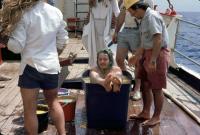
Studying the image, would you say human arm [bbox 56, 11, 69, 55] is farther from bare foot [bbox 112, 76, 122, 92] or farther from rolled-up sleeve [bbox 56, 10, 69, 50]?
bare foot [bbox 112, 76, 122, 92]

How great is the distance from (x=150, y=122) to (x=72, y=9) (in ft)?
29.2

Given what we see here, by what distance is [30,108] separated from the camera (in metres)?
3.46

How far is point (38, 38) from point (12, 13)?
272mm

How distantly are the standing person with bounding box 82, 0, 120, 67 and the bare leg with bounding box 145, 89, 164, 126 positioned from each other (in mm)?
1823

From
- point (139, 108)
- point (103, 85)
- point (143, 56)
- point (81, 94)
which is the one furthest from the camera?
point (81, 94)

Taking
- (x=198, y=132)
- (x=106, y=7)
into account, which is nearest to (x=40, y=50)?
(x=198, y=132)

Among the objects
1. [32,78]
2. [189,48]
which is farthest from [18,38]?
[189,48]

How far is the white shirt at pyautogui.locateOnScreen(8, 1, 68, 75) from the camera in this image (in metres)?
3.31

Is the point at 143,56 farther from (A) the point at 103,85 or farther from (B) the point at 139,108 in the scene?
(B) the point at 139,108

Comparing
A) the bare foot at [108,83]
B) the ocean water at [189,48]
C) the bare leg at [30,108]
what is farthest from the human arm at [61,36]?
the ocean water at [189,48]

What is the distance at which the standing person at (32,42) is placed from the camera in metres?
3.31

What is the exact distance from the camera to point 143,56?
4.30 m

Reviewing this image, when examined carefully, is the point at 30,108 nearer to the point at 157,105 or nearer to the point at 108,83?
the point at 108,83

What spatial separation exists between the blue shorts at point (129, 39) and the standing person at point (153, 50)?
546 mm
